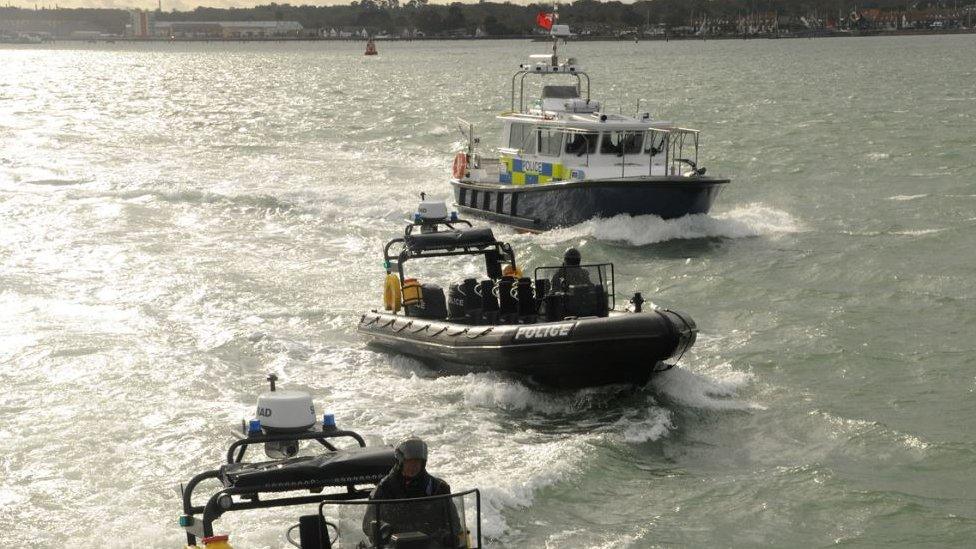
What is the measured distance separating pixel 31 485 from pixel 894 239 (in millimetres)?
16182

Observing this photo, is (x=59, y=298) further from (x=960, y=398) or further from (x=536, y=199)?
(x=960, y=398)

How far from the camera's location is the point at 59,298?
19828mm

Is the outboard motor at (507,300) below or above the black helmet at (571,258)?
below

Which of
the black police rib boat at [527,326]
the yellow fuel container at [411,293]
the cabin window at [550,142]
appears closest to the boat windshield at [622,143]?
the cabin window at [550,142]

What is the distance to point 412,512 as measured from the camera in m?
7.91

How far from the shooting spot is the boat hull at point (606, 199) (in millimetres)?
23812

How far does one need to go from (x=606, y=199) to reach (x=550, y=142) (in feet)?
7.38

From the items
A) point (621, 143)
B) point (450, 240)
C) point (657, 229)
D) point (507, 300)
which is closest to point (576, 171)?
point (621, 143)

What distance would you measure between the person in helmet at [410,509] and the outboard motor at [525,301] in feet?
21.8

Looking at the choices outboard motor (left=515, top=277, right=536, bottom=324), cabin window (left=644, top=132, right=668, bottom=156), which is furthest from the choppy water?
cabin window (left=644, top=132, right=668, bottom=156)

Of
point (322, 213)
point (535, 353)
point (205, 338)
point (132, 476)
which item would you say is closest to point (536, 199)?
point (322, 213)

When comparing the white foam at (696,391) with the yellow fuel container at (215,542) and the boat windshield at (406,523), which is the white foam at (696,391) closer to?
the boat windshield at (406,523)

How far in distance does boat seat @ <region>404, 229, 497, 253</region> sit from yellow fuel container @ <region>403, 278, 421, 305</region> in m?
0.44

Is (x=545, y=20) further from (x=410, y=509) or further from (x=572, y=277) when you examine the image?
(x=410, y=509)
